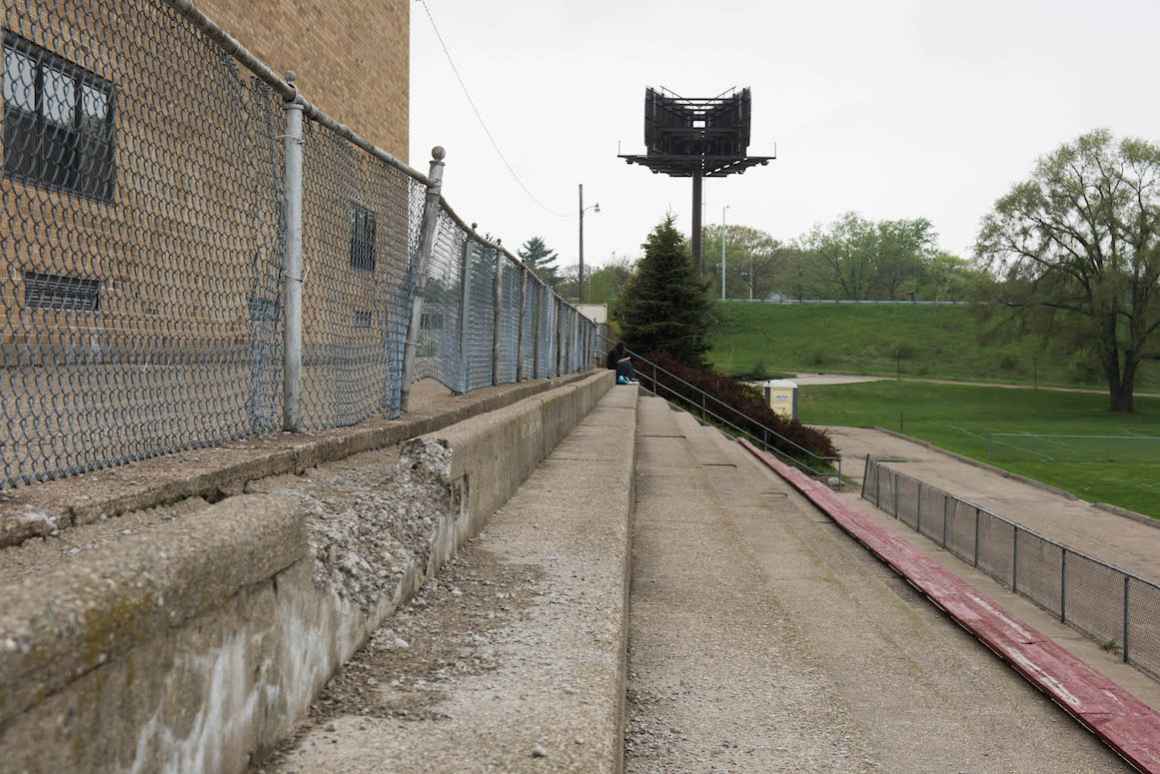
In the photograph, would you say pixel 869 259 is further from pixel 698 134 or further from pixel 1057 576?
pixel 1057 576

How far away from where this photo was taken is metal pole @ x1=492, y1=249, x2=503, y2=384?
411 inches

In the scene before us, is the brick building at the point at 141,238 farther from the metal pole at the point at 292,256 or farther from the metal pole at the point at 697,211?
the metal pole at the point at 697,211

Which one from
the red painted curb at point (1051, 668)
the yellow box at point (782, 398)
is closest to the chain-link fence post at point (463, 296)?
the red painted curb at point (1051, 668)

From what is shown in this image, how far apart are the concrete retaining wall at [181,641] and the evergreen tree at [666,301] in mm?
38733

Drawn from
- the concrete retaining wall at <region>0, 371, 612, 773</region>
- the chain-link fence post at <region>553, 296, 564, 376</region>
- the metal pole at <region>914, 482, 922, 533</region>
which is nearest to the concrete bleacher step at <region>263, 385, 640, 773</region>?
the concrete retaining wall at <region>0, 371, 612, 773</region>

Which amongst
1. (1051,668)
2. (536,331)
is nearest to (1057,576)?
(1051,668)

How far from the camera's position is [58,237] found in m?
3.04

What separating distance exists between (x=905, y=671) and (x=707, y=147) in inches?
2651

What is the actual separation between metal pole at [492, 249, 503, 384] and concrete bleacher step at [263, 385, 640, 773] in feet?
15.7

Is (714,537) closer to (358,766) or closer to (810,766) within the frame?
(810,766)

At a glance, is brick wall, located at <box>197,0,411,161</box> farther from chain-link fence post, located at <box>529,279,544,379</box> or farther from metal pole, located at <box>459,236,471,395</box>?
metal pole, located at <box>459,236,471,395</box>

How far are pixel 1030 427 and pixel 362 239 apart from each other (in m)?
50.1

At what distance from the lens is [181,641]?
199 cm

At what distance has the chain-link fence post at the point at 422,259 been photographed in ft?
21.2
